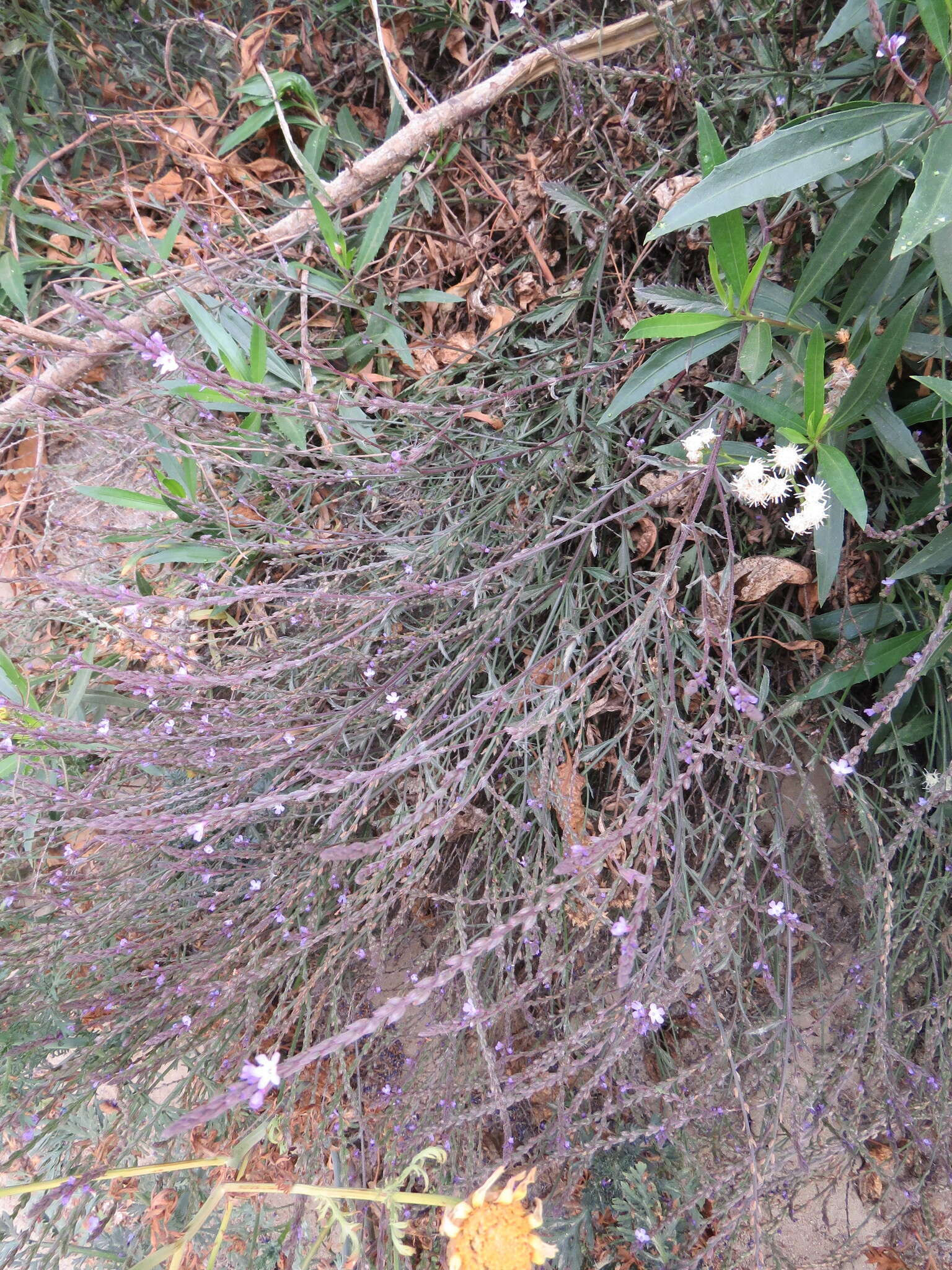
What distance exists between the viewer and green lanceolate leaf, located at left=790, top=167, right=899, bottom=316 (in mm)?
1299

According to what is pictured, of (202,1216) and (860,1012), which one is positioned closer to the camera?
(202,1216)

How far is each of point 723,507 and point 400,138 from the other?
159 centimetres

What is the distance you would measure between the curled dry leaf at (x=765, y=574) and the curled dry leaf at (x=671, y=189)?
34.3 inches

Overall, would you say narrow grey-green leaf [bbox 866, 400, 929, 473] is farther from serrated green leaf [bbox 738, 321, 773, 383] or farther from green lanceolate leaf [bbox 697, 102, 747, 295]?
green lanceolate leaf [bbox 697, 102, 747, 295]

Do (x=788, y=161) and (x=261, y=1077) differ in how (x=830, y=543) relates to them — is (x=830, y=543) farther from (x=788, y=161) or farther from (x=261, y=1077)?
(x=261, y=1077)

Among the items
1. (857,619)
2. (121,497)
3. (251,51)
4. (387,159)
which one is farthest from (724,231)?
(251,51)

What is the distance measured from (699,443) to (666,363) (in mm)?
204

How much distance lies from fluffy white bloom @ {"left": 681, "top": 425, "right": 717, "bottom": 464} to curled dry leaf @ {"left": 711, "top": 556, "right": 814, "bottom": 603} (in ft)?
1.04

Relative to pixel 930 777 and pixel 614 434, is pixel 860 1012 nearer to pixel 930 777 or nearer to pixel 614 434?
pixel 930 777

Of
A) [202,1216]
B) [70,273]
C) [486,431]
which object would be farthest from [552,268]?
[202,1216]

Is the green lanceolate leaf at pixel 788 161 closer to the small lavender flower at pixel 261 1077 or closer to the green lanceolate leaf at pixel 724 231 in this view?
the green lanceolate leaf at pixel 724 231

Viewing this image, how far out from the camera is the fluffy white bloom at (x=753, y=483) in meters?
1.40

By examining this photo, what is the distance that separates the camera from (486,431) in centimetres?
210

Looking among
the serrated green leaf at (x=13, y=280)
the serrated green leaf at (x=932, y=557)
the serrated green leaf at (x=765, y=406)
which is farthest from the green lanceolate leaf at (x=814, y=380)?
the serrated green leaf at (x=13, y=280)
